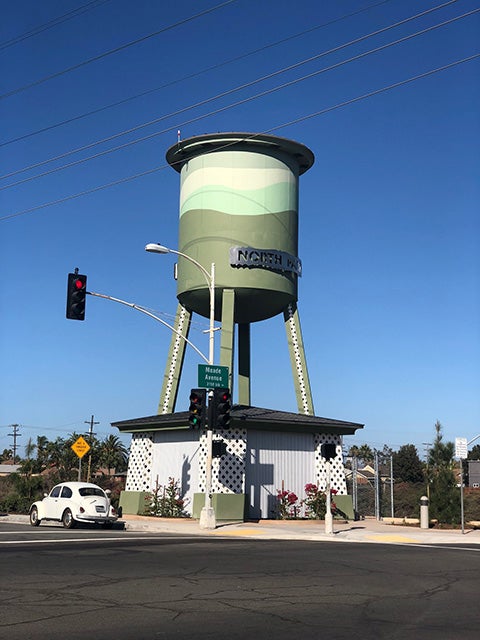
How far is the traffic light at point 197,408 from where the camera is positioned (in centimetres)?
2812

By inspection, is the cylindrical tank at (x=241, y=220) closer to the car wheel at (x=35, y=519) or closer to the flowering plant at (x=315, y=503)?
the flowering plant at (x=315, y=503)

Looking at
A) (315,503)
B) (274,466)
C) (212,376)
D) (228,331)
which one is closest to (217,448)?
(212,376)

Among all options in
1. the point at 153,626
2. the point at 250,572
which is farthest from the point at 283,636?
the point at 250,572

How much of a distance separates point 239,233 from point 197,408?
12265mm

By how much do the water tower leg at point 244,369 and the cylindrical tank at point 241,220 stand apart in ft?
14.5

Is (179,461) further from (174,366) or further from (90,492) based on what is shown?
(90,492)

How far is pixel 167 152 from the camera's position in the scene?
41000 mm

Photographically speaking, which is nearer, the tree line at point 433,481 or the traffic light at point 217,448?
the traffic light at point 217,448

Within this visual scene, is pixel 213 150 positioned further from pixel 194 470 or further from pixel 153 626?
pixel 153 626

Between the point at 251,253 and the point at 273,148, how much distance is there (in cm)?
576

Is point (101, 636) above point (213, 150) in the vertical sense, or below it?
below

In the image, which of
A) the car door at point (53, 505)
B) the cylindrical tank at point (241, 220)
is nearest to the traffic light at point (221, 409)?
the car door at point (53, 505)

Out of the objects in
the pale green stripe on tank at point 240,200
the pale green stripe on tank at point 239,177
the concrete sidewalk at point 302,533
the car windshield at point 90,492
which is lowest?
the concrete sidewalk at point 302,533

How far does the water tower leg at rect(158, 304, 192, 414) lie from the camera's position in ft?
130
